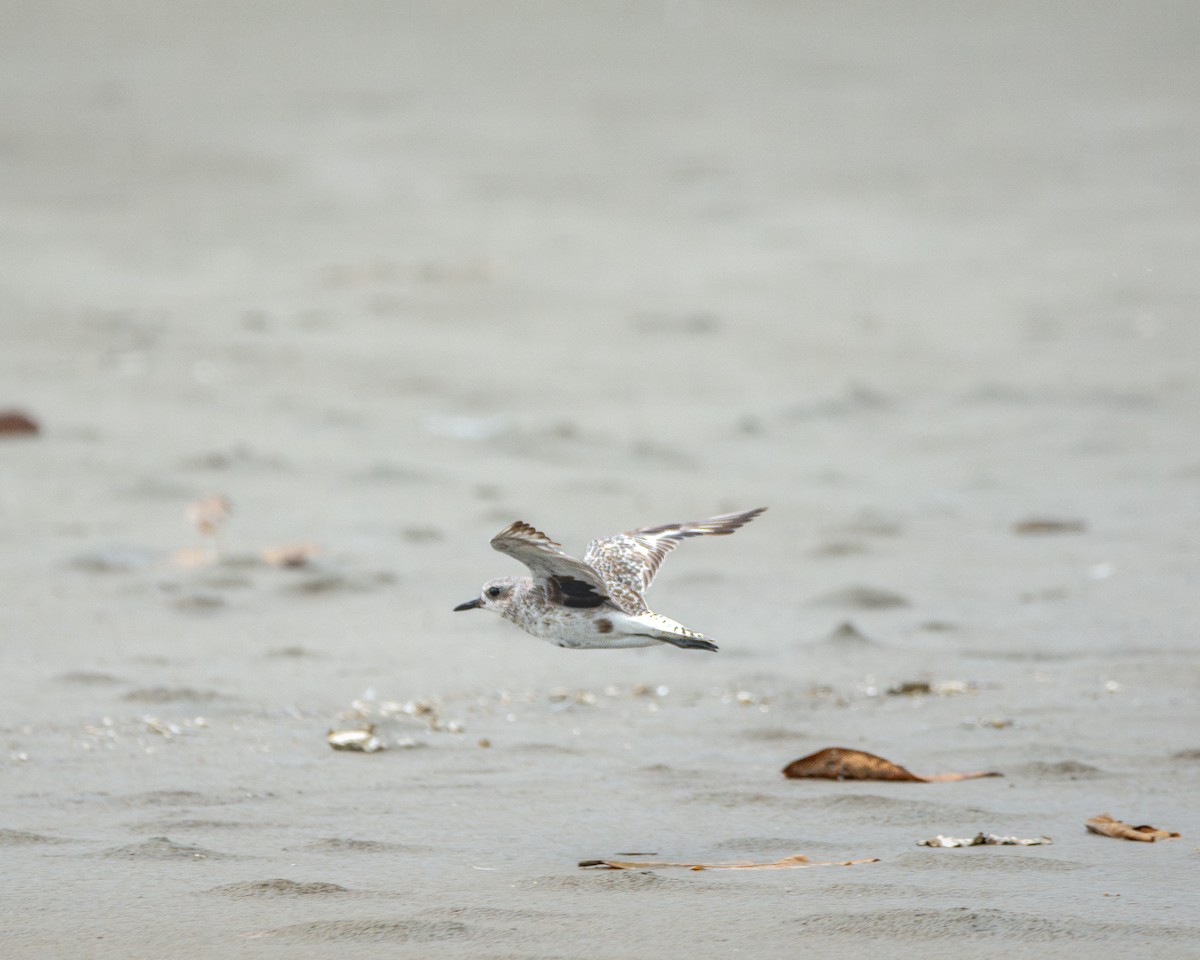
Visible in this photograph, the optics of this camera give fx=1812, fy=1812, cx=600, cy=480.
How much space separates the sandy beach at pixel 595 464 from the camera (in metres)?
4.70

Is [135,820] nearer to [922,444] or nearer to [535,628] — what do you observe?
[535,628]

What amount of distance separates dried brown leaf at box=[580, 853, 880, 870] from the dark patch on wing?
0.92 meters

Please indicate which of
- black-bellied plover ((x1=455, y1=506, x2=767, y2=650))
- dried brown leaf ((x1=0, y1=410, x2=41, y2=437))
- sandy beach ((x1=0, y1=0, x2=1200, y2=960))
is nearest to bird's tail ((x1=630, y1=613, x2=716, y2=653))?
black-bellied plover ((x1=455, y1=506, x2=767, y2=650))

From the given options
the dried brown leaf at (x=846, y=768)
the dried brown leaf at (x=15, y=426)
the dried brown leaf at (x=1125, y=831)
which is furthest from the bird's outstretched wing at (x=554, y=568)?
the dried brown leaf at (x=15, y=426)

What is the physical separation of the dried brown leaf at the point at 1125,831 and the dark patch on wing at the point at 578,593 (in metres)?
1.54

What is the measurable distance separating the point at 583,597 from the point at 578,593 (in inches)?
0.8

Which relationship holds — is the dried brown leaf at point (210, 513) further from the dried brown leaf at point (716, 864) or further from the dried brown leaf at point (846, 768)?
the dried brown leaf at point (716, 864)

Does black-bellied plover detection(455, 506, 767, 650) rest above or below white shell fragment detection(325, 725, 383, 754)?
A: above

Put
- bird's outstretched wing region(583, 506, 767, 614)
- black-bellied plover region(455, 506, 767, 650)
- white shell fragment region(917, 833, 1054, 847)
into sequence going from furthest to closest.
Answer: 1. bird's outstretched wing region(583, 506, 767, 614)
2. black-bellied plover region(455, 506, 767, 650)
3. white shell fragment region(917, 833, 1054, 847)

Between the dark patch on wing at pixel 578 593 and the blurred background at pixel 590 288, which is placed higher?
the blurred background at pixel 590 288

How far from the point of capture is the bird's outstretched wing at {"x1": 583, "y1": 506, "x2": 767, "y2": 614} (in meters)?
5.59

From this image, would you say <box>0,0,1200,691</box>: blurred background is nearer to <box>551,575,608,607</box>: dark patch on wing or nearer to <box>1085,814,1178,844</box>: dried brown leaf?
<box>551,575,608,607</box>: dark patch on wing

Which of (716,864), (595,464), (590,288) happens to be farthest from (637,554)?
(590,288)

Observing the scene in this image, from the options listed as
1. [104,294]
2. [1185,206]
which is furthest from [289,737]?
[1185,206]
